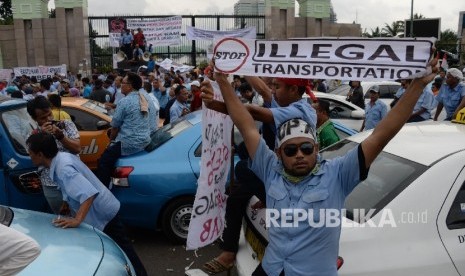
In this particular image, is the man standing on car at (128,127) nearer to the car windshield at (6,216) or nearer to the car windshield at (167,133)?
the car windshield at (167,133)

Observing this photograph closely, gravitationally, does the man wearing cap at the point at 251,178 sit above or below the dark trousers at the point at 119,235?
above

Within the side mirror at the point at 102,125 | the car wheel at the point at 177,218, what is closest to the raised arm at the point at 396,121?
the car wheel at the point at 177,218

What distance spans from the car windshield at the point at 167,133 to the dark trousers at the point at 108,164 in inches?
14.1

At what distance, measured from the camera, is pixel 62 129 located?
4.76 metres

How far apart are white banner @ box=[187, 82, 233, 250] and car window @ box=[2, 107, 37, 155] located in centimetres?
240

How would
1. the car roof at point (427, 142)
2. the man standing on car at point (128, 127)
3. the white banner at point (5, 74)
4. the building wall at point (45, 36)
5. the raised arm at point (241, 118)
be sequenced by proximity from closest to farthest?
1. the raised arm at point (241, 118)
2. the car roof at point (427, 142)
3. the man standing on car at point (128, 127)
4. the white banner at point (5, 74)
5. the building wall at point (45, 36)

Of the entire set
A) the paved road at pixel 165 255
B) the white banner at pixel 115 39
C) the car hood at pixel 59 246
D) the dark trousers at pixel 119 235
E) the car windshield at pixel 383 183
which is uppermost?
the white banner at pixel 115 39

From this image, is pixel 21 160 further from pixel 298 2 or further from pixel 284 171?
pixel 298 2

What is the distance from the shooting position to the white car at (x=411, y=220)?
256 centimetres

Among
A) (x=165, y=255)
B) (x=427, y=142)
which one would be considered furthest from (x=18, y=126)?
(x=427, y=142)

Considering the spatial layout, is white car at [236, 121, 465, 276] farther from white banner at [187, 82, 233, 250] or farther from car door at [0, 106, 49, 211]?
car door at [0, 106, 49, 211]

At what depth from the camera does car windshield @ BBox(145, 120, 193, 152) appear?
5263 millimetres

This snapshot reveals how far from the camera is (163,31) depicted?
63.2ft

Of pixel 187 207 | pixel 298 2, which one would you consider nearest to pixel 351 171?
pixel 187 207
